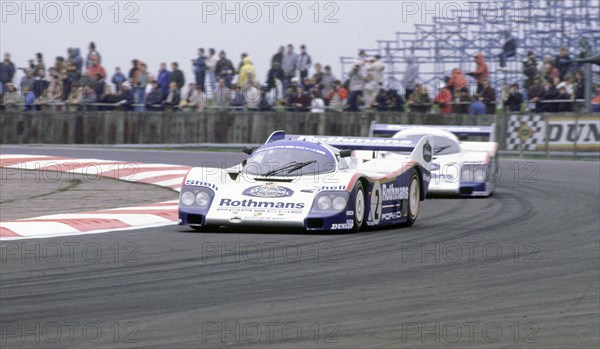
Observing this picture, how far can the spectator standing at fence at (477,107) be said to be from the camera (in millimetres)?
21641

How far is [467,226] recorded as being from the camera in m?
11.7

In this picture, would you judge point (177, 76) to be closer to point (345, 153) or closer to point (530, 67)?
point (530, 67)

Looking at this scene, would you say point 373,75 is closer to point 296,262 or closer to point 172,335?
point 296,262

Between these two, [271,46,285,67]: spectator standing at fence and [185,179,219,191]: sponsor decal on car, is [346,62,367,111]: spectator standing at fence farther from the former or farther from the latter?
[185,179,219,191]: sponsor decal on car

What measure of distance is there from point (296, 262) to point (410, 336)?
2.71 m

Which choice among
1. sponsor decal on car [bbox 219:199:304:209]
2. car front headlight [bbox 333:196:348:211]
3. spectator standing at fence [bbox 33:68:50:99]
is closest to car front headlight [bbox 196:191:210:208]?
sponsor decal on car [bbox 219:199:304:209]

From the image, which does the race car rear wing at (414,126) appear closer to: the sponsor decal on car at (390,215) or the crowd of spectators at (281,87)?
the sponsor decal on car at (390,215)

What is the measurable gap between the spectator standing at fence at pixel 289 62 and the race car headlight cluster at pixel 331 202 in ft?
37.8

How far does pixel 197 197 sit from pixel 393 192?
1.97 m

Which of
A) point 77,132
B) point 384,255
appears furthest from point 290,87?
point 384,255

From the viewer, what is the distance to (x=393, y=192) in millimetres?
11375

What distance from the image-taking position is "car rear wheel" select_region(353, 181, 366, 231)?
1061cm

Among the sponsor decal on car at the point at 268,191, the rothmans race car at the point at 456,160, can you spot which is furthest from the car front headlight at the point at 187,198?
the rothmans race car at the point at 456,160

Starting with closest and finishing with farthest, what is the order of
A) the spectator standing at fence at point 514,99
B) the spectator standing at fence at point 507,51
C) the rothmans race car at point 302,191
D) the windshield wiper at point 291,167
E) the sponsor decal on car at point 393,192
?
the rothmans race car at point 302,191, the windshield wiper at point 291,167, the sponsor decal on car at point 393,192, the spectator standing at fence at point 514,99, the spectator standing at fence at point 507,51
